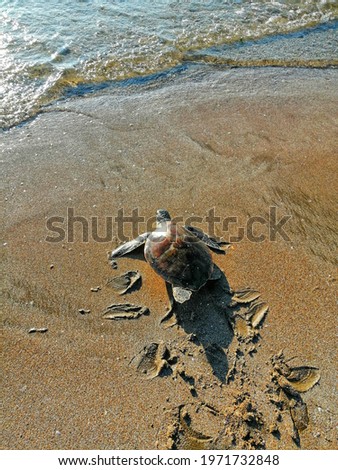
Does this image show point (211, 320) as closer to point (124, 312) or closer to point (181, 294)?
point (181, 294)

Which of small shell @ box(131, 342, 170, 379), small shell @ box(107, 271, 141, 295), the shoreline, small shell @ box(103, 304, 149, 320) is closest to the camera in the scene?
small shell @ box(131, 342, 170, 379)

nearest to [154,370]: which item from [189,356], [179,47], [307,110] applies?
[189,356]

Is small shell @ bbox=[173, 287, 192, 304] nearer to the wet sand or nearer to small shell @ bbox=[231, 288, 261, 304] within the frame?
the wet sand

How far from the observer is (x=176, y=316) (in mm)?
3715

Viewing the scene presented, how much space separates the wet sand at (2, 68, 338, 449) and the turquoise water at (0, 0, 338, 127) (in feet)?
4.13

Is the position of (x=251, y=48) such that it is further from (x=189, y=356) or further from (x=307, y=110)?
(x=189, y=356)

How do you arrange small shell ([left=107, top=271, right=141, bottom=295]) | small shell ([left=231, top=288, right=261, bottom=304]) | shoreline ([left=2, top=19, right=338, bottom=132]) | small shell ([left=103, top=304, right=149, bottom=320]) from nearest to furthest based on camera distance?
small shell ([left=103, top=304, right=149, bottom=320])
small shell ([left=231, top=288, right=261, bottom=304])
small shell ([left=107, top=271, right=141, bottom=295])
shoreline ([left=2, top=19, right=338, bottom=132])

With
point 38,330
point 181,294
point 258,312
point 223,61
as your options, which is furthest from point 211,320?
point 223,61

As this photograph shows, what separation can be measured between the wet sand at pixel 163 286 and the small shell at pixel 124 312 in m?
0.07

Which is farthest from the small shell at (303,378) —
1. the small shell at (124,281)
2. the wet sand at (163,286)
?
the small shell at (124,281)

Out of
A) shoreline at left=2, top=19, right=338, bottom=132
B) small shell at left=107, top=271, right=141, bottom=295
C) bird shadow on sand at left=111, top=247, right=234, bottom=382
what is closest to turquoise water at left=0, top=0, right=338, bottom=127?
shoreline at left=2, top=19, right=338, bottom=132

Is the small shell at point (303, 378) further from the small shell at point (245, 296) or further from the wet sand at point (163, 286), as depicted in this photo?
the small shell at point (245, 296)

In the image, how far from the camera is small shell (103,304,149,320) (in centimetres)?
372

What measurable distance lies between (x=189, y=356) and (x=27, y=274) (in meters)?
2.15
